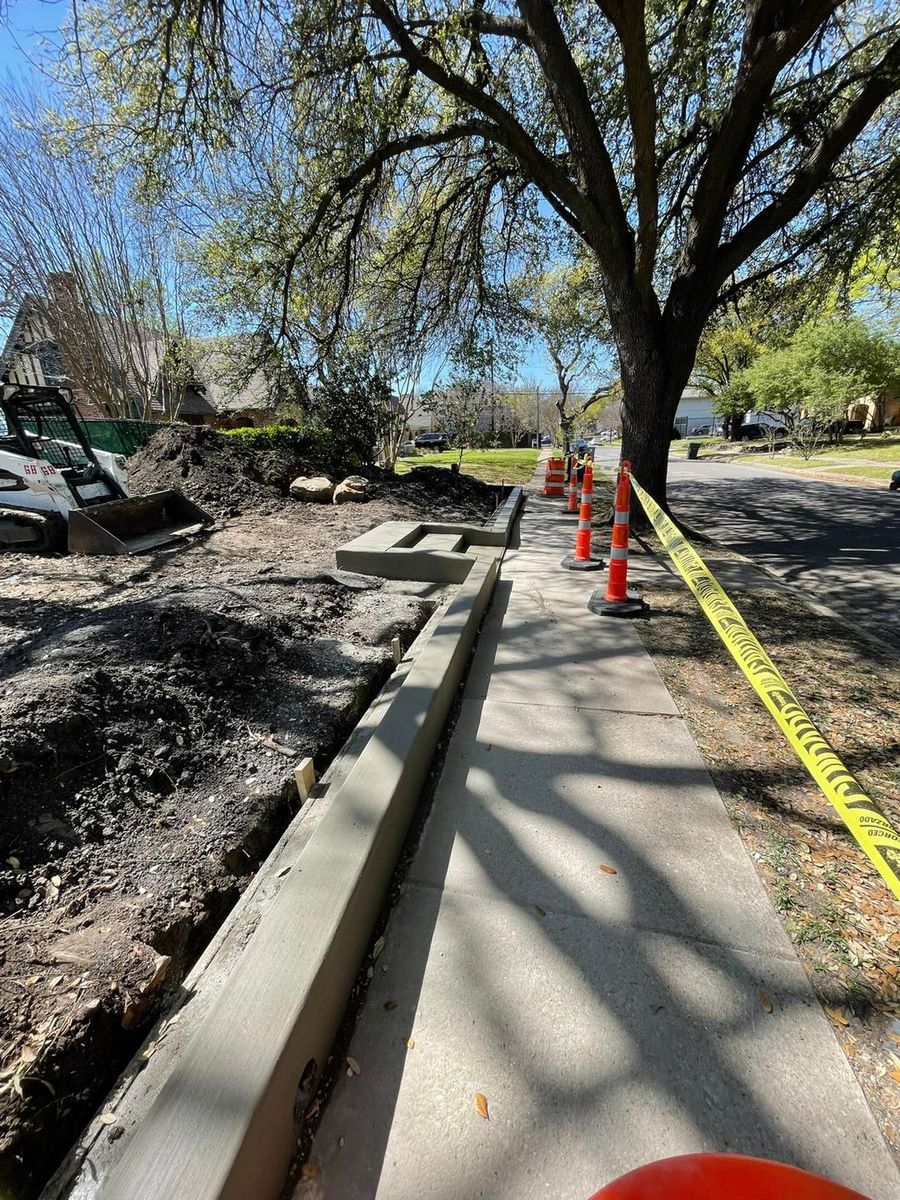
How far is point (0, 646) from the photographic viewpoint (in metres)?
3.49

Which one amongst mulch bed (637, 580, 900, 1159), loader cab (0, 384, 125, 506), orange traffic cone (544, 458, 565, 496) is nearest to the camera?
mulch bed (637, 580, 900, 1159)

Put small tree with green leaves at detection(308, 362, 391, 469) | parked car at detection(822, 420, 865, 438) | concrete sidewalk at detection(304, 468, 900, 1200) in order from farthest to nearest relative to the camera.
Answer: parked car at detection(822, 420, 865, 438) < small tree with green leaves at detection(308, 362, 391, 469) < concrete sidewalk at detection(304, 468, 900, 1200)

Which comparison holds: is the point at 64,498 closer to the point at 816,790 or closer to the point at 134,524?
the point at 134,524

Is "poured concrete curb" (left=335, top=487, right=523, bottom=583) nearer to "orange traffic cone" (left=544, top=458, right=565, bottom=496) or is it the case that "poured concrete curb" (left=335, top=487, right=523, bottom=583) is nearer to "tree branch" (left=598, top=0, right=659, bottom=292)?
"tree branch" (left=598, top=0, right=659, bottom=292)

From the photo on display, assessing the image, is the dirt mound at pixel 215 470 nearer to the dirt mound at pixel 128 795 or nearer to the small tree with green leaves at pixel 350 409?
the small tree with green leaves at pixel 350 409

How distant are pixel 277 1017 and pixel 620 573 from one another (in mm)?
4350

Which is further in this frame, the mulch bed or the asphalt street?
the asphalt street

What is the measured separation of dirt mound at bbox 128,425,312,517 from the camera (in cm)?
974

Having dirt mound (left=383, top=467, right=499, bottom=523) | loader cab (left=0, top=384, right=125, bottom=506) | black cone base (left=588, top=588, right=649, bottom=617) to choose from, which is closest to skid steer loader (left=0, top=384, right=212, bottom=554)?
loader cab (left=0, top=384, right=125, bottom=506)

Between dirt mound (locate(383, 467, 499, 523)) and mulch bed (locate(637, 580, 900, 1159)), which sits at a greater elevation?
dirt mound (locate(383, 467, 499, 523))

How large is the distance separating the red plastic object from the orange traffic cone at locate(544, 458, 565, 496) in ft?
45.9

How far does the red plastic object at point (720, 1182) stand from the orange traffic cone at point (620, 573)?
427 centimetres

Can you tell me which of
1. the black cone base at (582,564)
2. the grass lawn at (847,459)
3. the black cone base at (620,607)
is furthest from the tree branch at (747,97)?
the grass lawn at (847,459)

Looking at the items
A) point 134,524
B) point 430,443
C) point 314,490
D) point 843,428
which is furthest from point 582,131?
point 430,443
